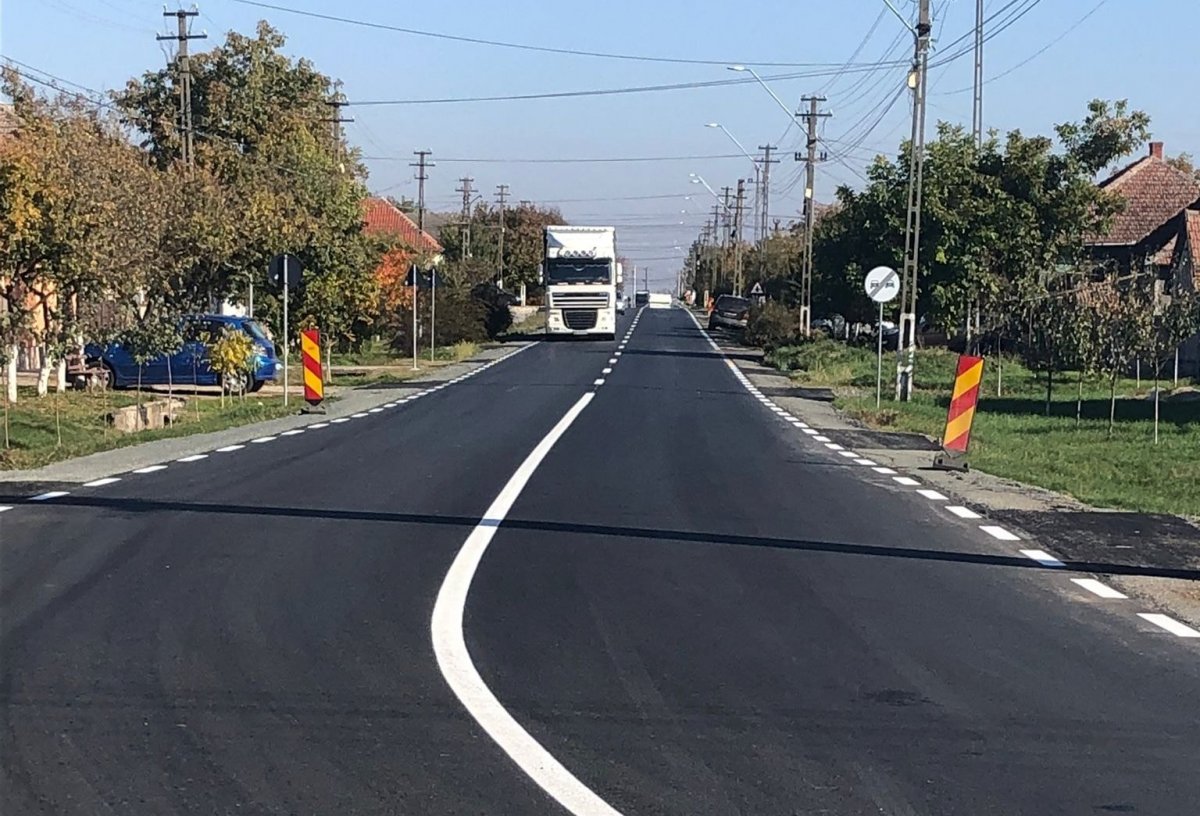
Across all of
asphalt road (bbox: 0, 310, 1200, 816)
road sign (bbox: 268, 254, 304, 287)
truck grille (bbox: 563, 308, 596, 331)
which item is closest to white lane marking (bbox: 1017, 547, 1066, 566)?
asphalt road (bbox: 0, 310, 1200, 816)

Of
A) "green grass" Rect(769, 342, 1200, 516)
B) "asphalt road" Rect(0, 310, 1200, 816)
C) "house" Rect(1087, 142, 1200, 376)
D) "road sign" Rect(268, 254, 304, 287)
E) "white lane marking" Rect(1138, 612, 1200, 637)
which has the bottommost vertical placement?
"green grass" Rect(769, 342, 1200, 516)

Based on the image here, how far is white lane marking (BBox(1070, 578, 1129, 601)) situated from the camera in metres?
10.2

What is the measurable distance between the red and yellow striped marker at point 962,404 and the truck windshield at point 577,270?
42407 millimetres

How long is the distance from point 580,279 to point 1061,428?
1432 inches

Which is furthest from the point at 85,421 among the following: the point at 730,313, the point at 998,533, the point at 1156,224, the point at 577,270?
the point at 730,313

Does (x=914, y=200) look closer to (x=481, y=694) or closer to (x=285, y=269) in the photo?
(x=285, y=269)

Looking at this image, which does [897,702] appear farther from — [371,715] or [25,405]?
[25,405]

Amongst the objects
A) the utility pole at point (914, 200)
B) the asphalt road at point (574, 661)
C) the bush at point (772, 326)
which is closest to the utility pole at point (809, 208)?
the bush at point (772, 326)

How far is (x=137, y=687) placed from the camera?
729 centimetres

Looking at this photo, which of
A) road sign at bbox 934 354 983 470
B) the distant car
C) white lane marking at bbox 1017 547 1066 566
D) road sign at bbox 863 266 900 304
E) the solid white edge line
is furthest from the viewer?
the distant car

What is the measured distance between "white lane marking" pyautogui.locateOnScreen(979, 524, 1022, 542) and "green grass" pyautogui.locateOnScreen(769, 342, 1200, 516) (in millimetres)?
2326

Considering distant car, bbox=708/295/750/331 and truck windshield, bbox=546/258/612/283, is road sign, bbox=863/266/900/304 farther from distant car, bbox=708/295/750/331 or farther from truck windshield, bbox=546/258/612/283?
distant car, bbox=708/295/750/331

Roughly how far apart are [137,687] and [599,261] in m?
53.6

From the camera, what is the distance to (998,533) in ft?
43.1
